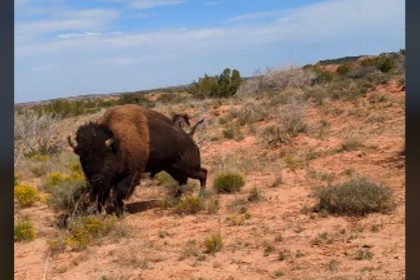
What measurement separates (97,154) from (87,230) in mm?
1168

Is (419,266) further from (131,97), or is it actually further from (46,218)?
(131,97)

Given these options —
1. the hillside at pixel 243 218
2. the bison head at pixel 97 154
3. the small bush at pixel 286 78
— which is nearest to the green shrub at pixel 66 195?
the hillside at pixel 243 218

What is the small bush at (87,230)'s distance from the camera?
7.78 m

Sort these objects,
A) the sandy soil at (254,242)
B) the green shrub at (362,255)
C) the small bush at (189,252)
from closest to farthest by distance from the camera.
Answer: the sandy soil at (254,242), the green shrub at (362,255), the small bush at (189,252)

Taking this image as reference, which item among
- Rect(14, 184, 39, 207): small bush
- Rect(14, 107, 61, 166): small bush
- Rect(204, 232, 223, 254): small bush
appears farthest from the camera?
Rect(14, 107, 61, 166): small bush

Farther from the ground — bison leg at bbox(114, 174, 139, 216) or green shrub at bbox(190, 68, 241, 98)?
green shrub at bbox(190, 68, 241, 98)

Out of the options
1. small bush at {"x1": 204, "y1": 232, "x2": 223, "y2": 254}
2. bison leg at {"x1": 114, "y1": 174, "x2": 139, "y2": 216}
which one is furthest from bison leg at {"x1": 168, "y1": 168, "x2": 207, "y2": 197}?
small bush at {"x1": 204, "y1": 232, "x2": 223, "y2": 254}

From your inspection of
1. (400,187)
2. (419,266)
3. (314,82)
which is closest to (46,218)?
(400,187)

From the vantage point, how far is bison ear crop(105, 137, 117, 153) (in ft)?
28.7

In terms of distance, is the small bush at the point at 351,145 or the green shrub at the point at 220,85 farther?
the green shrub at the point at 220,85

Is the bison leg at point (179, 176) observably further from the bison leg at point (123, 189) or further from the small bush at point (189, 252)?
the small bush at point (189, 252)

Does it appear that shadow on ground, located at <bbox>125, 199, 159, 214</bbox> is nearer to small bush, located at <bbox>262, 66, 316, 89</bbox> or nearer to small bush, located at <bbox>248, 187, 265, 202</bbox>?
small bush, located at <bbox>248, 187, 265, 202</bbox>

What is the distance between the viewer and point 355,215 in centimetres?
884

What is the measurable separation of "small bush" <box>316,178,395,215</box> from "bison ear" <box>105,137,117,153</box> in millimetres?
3443
